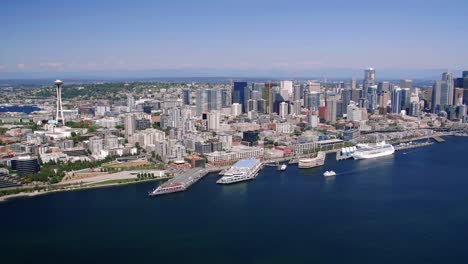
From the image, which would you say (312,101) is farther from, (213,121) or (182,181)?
(182,181)

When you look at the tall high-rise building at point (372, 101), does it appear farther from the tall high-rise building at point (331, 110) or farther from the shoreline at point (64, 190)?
the shoreline at point (64, 190)

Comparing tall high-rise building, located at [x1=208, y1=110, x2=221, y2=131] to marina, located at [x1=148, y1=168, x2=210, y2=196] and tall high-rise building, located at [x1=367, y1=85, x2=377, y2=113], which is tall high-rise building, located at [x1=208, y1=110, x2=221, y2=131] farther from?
tall high-rise building, located at [x1=367, y1=85, x2=377, y2=113]

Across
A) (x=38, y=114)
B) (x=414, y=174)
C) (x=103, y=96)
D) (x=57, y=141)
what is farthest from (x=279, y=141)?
(x=103, y=96)

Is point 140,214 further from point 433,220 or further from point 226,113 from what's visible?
point 226,113

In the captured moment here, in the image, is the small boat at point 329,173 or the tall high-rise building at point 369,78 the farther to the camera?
the tall high-rise building at point 369,78

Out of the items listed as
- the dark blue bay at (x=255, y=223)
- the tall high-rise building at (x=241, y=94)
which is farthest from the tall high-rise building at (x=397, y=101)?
the dark blue bay at (x=255, y=223)

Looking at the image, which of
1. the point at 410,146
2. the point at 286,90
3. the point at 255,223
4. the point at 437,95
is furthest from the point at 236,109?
the point at 255,223
